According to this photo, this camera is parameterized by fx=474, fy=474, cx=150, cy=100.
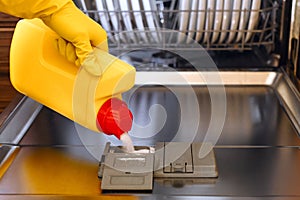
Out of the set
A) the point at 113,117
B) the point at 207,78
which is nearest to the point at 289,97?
the point at 207,78

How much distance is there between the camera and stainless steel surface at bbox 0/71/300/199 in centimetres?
70

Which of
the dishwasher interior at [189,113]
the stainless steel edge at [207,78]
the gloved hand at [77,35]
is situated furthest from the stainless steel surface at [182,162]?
the stainless steel edge at [207,78]

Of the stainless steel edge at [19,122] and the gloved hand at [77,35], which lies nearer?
the gloved hand at [77,35]

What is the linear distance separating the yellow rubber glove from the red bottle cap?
56mm

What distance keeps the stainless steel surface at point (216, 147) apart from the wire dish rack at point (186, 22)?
11 cm

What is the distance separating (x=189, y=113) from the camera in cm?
98

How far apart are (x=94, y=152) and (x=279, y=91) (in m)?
0.47

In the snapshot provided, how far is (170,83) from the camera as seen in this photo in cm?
112

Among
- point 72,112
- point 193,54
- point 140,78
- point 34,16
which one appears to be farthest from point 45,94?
point 193,54

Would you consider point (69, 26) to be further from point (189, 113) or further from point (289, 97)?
point (289, 97)

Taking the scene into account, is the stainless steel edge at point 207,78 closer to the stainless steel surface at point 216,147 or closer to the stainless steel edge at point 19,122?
the stainless steel surface at point 216,147

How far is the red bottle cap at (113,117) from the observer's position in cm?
75

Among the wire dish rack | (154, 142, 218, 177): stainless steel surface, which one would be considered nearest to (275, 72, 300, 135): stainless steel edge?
the wire dish rack

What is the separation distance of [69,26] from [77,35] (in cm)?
2
